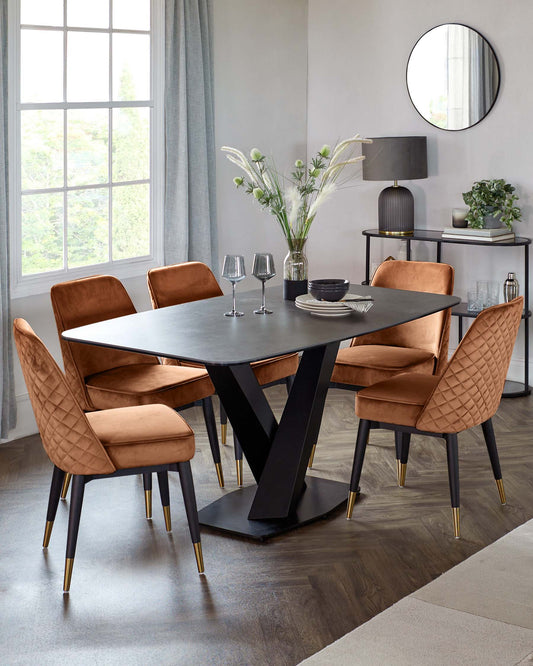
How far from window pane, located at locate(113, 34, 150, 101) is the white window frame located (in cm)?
4

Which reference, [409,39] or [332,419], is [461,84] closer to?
[409,39]

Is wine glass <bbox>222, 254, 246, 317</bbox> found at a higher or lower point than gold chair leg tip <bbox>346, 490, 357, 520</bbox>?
higher

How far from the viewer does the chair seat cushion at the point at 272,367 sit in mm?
4297

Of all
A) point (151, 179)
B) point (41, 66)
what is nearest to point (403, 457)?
point (151, 179)

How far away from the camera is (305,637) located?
9.55 ft

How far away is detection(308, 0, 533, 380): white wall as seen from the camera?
18.7 feet

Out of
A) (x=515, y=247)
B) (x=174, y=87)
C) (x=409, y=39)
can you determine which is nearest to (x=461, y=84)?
(x=409, y=39)

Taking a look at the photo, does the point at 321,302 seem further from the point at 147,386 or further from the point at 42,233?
the point at 42,233

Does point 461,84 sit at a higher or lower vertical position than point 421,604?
higher

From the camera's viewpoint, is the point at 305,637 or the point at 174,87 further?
Result: the point at 174,87

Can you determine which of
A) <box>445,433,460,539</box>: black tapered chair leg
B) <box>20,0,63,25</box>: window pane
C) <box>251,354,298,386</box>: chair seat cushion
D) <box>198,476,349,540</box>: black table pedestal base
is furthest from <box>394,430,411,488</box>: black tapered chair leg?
<box>20,0,63,25</box>: window pane

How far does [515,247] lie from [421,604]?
3.26 m

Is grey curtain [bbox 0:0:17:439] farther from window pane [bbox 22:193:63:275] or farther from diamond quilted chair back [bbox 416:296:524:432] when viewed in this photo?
diamond quilted chair back [bbox 416:296:524:432]

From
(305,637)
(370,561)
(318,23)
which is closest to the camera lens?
(305,637)
